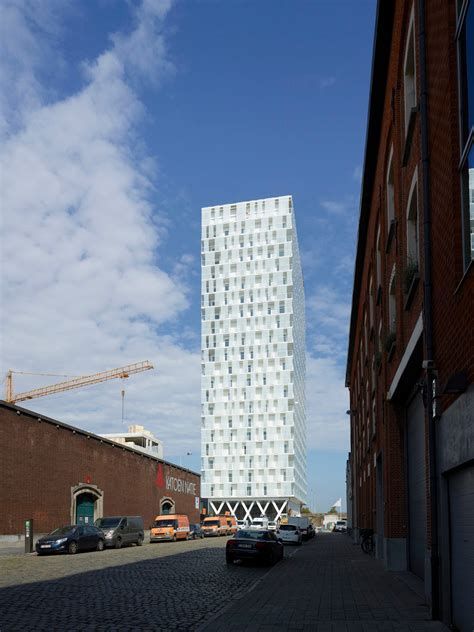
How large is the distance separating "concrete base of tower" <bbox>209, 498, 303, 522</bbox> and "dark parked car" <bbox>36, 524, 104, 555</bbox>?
89142 mm

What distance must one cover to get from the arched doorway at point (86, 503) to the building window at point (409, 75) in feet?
115

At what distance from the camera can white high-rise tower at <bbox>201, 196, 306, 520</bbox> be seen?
122688 mm

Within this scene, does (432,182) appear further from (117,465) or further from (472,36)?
(117,465)

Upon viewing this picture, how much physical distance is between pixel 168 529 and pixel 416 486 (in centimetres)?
3271

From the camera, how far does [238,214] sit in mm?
130875

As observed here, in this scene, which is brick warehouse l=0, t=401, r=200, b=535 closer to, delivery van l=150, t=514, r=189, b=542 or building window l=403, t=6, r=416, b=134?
delivery van l=150, t=514, r=189, b=542

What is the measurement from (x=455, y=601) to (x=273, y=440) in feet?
369

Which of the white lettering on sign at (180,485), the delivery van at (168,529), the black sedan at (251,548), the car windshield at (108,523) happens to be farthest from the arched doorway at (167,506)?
the black sedan at (251,548)

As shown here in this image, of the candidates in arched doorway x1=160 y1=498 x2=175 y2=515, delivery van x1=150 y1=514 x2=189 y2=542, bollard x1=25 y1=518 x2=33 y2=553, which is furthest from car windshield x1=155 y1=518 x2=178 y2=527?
arched doorway x1=160 y1=498 x2=175 y2=515

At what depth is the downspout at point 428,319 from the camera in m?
11.7

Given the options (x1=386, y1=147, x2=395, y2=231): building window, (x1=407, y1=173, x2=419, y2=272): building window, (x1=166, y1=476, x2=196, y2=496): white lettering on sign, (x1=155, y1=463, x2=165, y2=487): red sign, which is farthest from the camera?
(x1=166, y1=476, x2=196, y2=496): white lettering on sign

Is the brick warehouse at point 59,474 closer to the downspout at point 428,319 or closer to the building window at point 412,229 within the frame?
the building window at point 412,229

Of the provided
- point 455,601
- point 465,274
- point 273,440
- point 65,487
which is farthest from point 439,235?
point 273,440

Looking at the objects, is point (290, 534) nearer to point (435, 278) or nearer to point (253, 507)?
point (435, 278)
